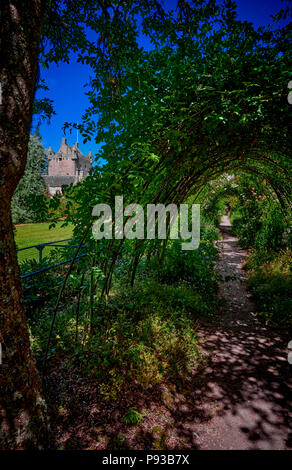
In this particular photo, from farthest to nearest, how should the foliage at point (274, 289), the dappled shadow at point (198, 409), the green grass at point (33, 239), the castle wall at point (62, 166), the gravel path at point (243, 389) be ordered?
1. the castle wall at point (62, 166)
2. the green grass at point (33, 239)
3. the foliage at point (274, 289)
4. the gravel path at point (243, 389)
5. the dappled shadow at point (198, 409)

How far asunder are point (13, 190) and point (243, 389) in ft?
11.0

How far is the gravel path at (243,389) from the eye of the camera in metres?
2.03

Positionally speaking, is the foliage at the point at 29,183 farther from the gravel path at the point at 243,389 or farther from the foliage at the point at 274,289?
the gravel path at the point at 243,389

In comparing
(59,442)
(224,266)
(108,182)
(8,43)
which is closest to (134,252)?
(108,182)

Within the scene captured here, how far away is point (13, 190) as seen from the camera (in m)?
1.31

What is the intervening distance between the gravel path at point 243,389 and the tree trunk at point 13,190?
1662mm

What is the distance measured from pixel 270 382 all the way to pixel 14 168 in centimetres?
370

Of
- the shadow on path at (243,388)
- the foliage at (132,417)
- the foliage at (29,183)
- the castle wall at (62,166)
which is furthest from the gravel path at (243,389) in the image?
the castle wall at (62,166)

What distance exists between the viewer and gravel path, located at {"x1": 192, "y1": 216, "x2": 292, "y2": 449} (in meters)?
2.03

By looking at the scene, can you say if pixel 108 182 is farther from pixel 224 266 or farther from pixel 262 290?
pixel 224 266

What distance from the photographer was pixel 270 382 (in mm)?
2658
